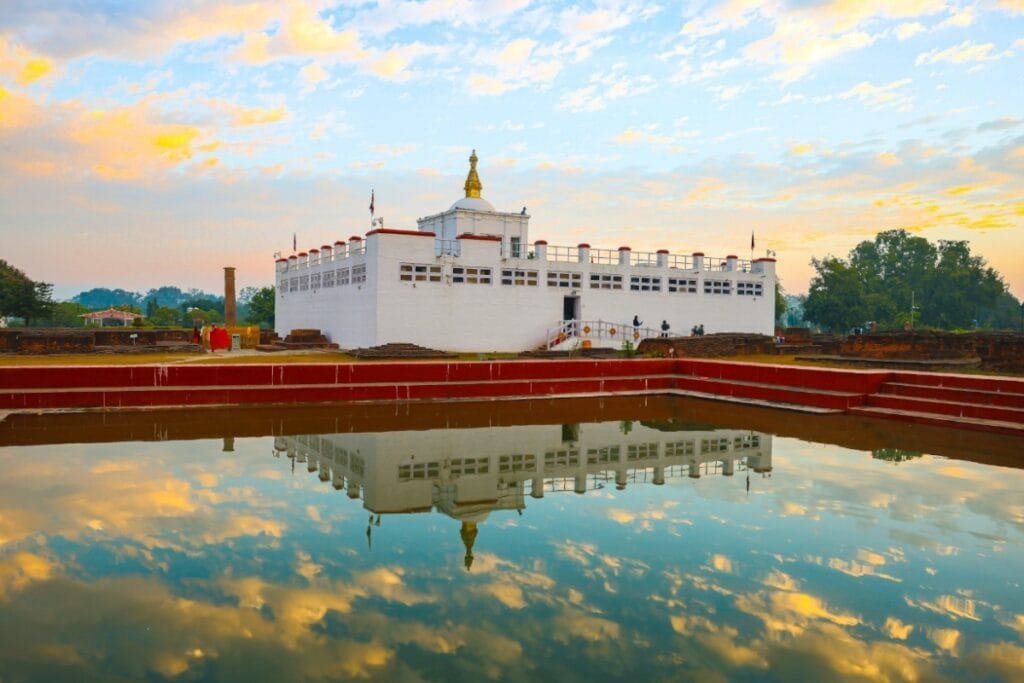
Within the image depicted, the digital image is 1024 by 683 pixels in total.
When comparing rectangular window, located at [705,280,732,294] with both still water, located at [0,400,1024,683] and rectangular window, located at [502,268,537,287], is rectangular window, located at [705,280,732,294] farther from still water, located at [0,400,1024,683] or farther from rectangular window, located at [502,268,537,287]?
still water, located at [0,400,1024,683]

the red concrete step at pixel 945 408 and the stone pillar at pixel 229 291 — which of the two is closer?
the red concrete step at pixel 945 408

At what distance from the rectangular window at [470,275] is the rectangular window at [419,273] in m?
0.73

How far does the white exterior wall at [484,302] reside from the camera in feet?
89.6

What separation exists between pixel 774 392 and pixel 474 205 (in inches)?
907

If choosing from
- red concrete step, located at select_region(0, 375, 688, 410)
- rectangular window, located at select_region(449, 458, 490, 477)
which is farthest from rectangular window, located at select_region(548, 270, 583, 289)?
rectangular window, located at select_region(449, 458, 490, 477)

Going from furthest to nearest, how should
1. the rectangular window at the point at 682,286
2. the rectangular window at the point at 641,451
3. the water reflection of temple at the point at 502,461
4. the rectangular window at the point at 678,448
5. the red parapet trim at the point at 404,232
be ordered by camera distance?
the rectangular window at the point at 682,286 → the red parapet trim at the point at 404,232 → the rectangular window at the point at 678,448 → the rectangular window at the point at 641,451 → the water reflection of temple at the point at 502,461

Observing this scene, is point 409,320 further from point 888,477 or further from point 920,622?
point 920,622

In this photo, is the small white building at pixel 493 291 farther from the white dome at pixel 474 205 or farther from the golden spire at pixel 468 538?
the golden spire at pixel 468 538

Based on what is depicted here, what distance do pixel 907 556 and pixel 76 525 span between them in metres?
6.26

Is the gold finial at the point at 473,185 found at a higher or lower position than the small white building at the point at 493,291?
higher

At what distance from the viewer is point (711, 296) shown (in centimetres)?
3484

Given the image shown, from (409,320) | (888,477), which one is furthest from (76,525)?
(409,320)

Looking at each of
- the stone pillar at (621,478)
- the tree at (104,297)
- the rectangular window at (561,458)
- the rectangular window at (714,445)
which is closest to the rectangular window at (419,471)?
the rectangular window at (561,458)

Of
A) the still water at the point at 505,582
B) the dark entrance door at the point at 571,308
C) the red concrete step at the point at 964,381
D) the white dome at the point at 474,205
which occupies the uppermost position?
the white dome at the point at 474,205
